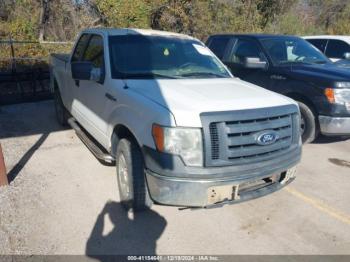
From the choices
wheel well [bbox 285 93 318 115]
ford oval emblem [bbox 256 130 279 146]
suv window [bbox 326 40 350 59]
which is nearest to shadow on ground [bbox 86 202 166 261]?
ford oval emblem [bbox 256 130 279 146]

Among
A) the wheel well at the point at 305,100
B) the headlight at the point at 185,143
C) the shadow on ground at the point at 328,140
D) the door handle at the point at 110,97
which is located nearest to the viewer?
the headlight at the point at 185,143

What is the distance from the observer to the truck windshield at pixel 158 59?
418 centimetres

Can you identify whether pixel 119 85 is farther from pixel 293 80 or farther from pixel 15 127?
pixel 15 127

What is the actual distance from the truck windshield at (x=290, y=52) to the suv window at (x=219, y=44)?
2.87 ft

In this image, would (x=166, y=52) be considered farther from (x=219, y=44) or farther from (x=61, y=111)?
(x=219, y=44)

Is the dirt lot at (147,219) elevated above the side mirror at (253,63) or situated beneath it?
situated beneath

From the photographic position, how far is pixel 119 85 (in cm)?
391

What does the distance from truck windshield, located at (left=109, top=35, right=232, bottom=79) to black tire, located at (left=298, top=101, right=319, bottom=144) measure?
76.2 inches

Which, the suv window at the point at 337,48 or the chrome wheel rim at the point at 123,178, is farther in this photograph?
the suv window at the point at 337,48

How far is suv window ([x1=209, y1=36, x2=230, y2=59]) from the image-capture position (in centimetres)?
Result: 721

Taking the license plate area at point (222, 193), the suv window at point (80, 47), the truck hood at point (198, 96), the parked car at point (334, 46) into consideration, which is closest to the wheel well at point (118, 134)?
the truck hood at point (198, 96)

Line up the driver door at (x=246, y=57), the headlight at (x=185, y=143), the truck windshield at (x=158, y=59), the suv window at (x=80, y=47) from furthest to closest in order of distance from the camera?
the driver door at (x=246, y=57) < the suv window at (x=80, y=47) < the truck windshield at (x=158, y=59) < the headlight at (x=185, y=143)

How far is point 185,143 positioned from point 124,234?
1196 millimetres

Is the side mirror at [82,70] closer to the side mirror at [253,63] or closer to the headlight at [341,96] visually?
the side mirror at [253,63]
